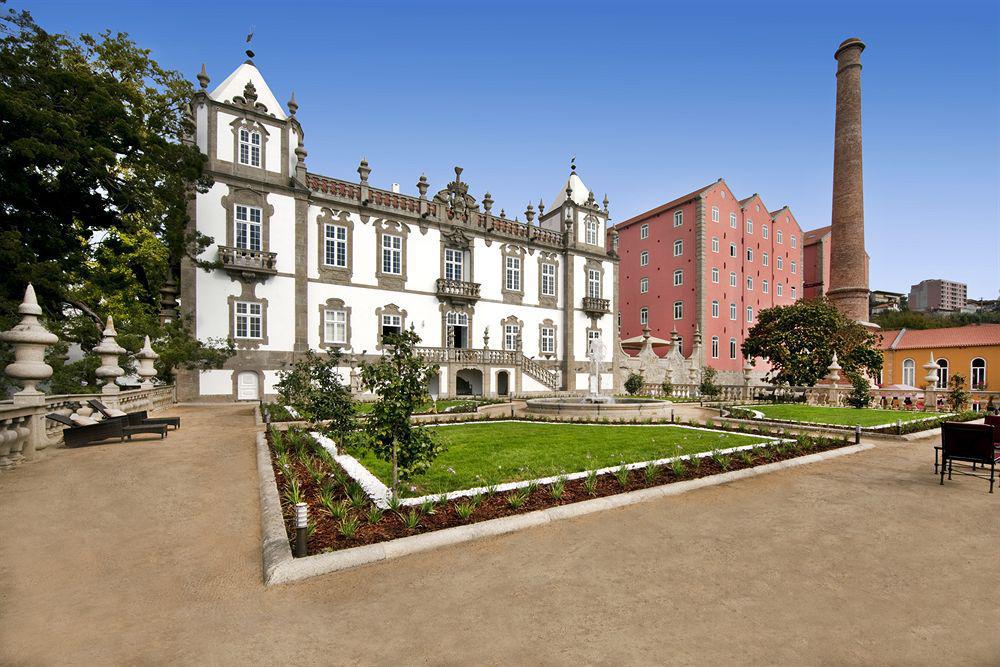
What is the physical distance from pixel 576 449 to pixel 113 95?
23067 millimetres

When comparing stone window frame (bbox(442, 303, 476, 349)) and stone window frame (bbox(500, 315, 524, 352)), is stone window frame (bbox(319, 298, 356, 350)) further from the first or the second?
stone window frame (bbox(500, 315, 524, 352))

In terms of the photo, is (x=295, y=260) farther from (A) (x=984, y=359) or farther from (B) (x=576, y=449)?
(A) (x=984, y=359)

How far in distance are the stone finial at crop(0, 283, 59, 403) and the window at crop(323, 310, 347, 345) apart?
17.4 m

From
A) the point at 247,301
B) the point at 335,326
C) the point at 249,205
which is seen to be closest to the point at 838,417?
the point at 335,326

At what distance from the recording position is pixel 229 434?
13148mm

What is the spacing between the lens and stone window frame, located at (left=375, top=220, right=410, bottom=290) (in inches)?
1157

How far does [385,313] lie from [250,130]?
1249 centimetres

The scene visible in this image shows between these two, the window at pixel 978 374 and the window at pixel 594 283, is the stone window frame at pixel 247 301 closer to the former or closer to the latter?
the window at pixel 594 283

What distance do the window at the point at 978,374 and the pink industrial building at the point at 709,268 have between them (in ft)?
55.0

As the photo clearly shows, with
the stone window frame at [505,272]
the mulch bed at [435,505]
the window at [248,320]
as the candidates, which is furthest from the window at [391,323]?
the mulch bed at [435,505]

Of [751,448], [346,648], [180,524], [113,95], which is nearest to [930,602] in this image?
[346,648]

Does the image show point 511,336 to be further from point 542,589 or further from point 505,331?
point 542,589

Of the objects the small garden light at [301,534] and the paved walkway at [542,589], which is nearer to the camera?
the paved walkway at [542,589]

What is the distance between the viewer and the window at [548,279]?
36969mm
